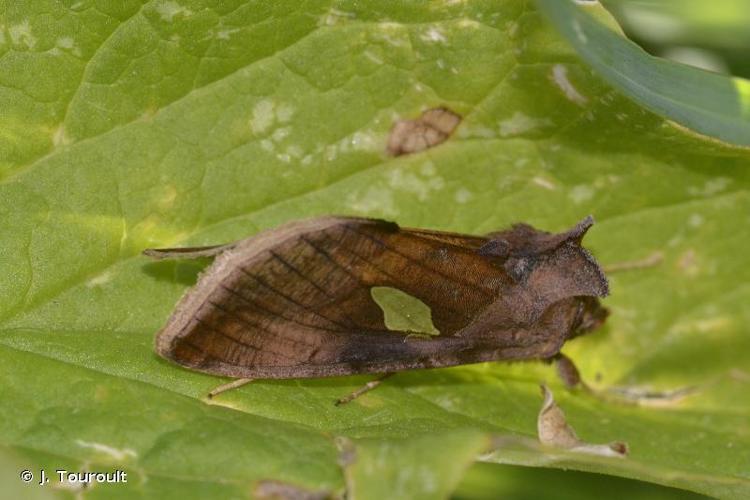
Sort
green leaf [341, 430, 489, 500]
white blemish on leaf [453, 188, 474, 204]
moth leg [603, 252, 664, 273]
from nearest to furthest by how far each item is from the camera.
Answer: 1. green leaf [341, 430, 489, 500]
2. white blemish on leaf [453, 188, 474, 204]
3. moth leg [603, 252, 664, 273]

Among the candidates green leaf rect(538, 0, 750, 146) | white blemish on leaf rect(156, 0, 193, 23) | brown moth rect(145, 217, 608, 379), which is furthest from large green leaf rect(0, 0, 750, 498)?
green leaf rect(538, 0, 750, 146)

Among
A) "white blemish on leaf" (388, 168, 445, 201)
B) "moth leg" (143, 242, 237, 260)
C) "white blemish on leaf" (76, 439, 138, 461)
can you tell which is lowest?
"white blemish on leaf" (76, 439, 138, 461)

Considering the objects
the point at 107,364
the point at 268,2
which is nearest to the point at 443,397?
the point at 107,364

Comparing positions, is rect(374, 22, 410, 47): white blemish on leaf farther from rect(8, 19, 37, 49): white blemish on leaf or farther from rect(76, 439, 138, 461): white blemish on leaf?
rect(76, 439, 138, 461): white blemish on leaf

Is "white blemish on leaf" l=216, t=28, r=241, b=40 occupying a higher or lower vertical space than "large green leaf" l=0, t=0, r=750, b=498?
higher

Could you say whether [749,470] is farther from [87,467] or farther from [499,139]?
[87,467]

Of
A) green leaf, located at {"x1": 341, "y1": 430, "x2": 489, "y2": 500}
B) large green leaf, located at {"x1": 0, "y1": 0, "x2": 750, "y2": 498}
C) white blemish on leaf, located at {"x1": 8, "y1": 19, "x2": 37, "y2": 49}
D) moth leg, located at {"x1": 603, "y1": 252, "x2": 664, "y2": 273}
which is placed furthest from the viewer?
moth leg, located at {"x1": 603, "y1": 252, "x2": 664, "y2": 273}
